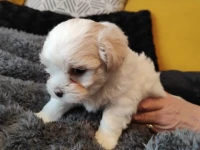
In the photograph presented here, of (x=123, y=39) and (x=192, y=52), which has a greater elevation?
(x=123, y=39)

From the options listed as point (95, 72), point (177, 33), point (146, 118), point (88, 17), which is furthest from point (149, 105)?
point (88, 17)

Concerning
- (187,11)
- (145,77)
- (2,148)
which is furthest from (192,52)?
(2,148)

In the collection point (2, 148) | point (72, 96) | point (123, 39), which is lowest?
point (2, 148)

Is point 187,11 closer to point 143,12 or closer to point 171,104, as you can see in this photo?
point 143,12

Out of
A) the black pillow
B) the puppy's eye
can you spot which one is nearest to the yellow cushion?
the black pillow

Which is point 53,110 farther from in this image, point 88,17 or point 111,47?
point 88,17

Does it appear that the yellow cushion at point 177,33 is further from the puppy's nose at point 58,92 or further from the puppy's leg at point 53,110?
the puppy's nose at point 58,92

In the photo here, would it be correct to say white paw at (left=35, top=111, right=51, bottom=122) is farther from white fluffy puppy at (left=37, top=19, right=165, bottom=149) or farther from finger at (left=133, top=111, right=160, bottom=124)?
finger at (left=133, top=111, right=160, bottom=124)
